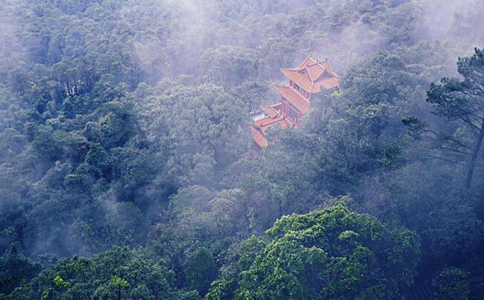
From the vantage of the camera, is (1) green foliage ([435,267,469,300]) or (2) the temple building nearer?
(1) green foliage ([435,267,469,300])

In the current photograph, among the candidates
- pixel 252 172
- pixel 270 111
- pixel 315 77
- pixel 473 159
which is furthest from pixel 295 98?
pixel 473 159

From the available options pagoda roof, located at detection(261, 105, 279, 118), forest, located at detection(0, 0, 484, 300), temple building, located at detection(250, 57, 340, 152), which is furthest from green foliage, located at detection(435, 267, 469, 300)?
pagoda roof, located at detection(261, 105, 279, 118)

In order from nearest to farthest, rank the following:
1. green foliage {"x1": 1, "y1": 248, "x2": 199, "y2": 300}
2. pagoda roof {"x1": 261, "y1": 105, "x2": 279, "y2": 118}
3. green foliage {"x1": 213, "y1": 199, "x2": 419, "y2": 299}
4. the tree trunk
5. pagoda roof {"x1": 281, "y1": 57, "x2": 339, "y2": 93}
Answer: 1. green foliage {"x1": 213, "y1": 199, "x2": 419, "y2": 299}
2. green foliage {"x1": 1, "y1": 248, "x2": 199, "y2": 300}
3. the tree trunk
4. pagoda roof {"x1": 281, "y1": 57, "x2": 339, "y2": 93}
5. pagoda roof {"x1": 261, "y1": 105, "x2": 279, "y2": 118}

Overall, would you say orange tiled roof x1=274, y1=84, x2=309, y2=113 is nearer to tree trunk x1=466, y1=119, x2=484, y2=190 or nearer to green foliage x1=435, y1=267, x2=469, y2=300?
tree trunk x1=466, y1=119, x2=484, y2=190

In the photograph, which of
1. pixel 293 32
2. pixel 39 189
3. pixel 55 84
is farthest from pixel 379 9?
pixel 39 189

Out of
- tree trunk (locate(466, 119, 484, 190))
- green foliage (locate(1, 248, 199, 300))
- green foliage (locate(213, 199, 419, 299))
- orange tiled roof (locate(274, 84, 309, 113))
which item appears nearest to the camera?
green foliage (locate(213, 199, 419, 299))

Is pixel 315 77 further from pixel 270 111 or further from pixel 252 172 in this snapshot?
pixel 252 172

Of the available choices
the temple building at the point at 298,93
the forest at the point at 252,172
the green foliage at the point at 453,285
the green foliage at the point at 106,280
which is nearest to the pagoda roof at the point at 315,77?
the temple building at the point at 298,93
